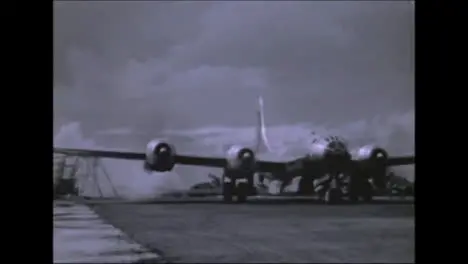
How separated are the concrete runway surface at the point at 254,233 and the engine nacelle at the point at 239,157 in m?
0.19

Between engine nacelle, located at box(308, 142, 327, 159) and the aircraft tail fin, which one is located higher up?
the aircraft tail fin

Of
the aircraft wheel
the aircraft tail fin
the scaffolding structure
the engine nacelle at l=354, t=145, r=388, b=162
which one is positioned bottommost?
the aircraft wheel

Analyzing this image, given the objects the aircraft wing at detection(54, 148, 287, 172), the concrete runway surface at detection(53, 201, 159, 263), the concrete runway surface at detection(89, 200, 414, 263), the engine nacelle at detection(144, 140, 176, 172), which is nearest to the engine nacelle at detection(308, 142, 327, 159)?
the concrete runway surface at detection(89, 200, 414, 263)

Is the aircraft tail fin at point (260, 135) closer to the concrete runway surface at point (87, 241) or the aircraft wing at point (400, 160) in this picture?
the aircraft wing at point (400, 160)

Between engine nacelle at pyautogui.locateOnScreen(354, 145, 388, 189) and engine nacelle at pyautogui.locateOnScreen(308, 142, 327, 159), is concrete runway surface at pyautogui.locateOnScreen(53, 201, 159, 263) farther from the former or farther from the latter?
engine nacelle at pyautogui.locateOnScreen(354, 145, 388, 189)

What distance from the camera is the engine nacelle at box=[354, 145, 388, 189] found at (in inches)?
124

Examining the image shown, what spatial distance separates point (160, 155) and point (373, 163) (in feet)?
3.25

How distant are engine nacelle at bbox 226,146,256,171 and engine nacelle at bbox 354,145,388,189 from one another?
49 centimetres

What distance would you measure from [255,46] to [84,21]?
2.58 feet

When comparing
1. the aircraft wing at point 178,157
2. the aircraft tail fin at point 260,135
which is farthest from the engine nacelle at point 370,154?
the aircraft wing at point 178,157

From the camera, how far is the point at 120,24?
10.3 feet

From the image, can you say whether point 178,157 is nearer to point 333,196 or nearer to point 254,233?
point 254,233
